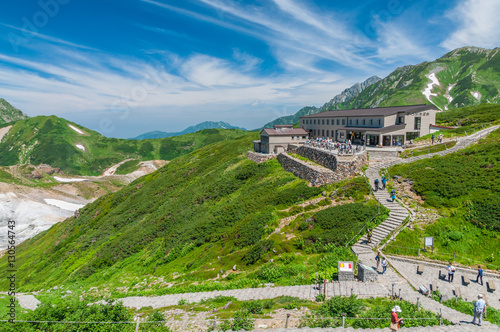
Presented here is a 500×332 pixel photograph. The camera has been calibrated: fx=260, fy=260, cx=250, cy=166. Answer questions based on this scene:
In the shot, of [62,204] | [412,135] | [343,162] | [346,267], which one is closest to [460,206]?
[343,162]

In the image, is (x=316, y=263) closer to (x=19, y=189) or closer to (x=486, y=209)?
(x=486, y=209)

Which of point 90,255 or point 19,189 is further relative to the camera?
point 19,189

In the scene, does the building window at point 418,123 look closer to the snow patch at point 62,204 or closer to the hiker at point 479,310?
the hiker at point 479,310

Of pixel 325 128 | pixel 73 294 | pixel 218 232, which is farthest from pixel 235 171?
pixel 73 294

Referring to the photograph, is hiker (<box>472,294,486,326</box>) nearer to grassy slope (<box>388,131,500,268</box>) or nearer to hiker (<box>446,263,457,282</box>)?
hiker (<box>446,263,457,282</box>)

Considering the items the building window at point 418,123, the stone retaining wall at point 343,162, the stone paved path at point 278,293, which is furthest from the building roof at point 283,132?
the stone paved path at point 278,293
